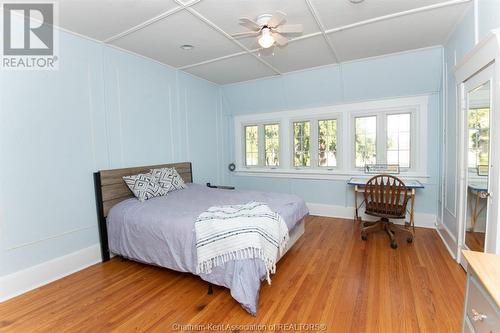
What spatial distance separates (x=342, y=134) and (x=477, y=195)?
2.35 meters

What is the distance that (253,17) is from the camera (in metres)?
2.49

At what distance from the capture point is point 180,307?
2.08 m

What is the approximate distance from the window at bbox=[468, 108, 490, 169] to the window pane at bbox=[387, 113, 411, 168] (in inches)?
61.5

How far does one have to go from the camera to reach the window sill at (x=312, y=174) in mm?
3963

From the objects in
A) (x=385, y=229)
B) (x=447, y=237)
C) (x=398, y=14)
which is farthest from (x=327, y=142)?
(x=398, y=14)

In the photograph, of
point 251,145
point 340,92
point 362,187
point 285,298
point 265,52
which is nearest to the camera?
point 285,298

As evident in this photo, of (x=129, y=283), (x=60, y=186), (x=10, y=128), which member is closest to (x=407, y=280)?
(x=129, y=283)

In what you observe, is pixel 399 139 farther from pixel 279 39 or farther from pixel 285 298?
pixel 285 298

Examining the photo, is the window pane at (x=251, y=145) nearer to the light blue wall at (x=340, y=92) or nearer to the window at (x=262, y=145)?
the window at (x=262, y=145)

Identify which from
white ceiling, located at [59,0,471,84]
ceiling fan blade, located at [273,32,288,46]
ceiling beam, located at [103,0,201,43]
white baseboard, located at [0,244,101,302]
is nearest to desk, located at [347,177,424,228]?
white ceiling, located at [59,0,471,84]

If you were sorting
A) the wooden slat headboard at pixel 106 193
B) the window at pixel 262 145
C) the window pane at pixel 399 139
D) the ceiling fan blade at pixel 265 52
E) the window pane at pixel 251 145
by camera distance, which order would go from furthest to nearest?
1. the window pane at pixel 251 145
2. the window at pixel 262 145
3. the window pane at pixel 399 139
4. the ceiling fan blade at pixel 265 52
5. the wooden slat headboard at pixel 106 193

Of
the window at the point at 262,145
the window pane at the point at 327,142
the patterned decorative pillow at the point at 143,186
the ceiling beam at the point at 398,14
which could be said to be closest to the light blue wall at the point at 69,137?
the patterned decorative pillow at the point at 143,186

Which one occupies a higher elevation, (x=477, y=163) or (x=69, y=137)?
(x=69, y=137)

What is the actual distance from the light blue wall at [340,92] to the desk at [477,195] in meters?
1.58
